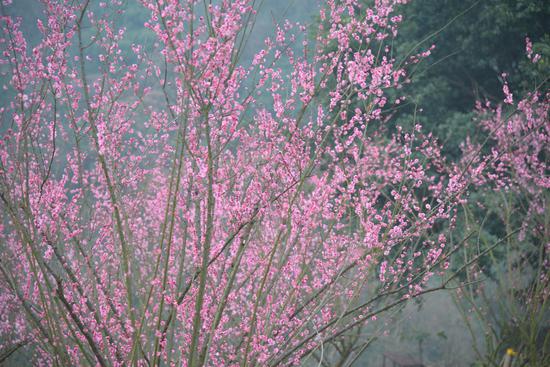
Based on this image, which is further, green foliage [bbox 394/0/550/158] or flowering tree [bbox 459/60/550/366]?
green foliage [bbox 394/0/550/158]

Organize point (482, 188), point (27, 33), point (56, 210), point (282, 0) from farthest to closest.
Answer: point (282, 0)
point (27, 33)
point (482, 188)
point (56, 210)

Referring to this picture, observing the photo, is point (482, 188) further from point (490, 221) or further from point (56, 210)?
point (56, 210)

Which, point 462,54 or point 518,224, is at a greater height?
point 462,54

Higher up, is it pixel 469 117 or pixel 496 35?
pixel 496 35

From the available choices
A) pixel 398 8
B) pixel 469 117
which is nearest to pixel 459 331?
pixel 469 117

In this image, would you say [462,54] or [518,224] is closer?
[518,224]

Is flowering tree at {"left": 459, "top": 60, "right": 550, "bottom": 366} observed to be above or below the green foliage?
below

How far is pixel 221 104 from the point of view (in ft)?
Result: 10.1

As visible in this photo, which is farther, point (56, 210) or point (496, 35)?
point (496, 35)

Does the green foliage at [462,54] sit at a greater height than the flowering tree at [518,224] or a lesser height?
greater

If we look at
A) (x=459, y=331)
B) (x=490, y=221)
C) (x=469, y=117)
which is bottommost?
(x=459, y=331)

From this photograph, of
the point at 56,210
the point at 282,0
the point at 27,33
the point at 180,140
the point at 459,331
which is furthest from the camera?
the point at 282,0

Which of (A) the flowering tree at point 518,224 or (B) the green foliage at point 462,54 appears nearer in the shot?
(A) the flowering tree at point 518,224

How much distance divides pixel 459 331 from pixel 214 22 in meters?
14.0
